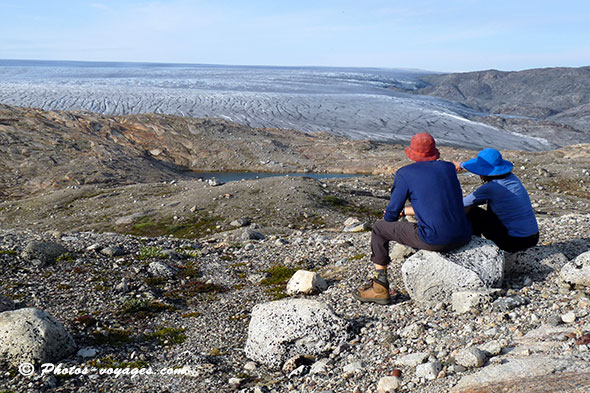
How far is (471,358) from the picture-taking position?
18.2ft

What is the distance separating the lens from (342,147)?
211ft

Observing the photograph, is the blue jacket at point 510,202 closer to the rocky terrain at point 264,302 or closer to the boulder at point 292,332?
the rocky terrain at point 264,302

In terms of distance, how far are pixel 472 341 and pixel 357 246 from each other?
6.76 m

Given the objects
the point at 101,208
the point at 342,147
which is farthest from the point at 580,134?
the point at 101,208

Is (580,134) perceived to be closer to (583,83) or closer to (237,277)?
(583,83)

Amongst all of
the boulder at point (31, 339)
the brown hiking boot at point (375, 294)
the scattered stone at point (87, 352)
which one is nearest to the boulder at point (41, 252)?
the boulder at point (31, 339)

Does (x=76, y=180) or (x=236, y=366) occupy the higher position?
(x=236, y=366)

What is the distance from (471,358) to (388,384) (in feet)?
3.28

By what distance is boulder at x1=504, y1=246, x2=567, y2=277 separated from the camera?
328 inches

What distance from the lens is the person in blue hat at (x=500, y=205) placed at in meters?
7.84

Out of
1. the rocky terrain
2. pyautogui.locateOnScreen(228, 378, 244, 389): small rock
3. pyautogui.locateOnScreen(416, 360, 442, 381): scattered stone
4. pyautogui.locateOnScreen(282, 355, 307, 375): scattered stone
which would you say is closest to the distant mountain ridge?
the rocky terrain

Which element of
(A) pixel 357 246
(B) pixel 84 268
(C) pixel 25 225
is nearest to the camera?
(B) pixel 84 268

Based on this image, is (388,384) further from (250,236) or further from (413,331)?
(250,236)

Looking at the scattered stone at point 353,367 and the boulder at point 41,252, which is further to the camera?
the boulder at point 41,252
